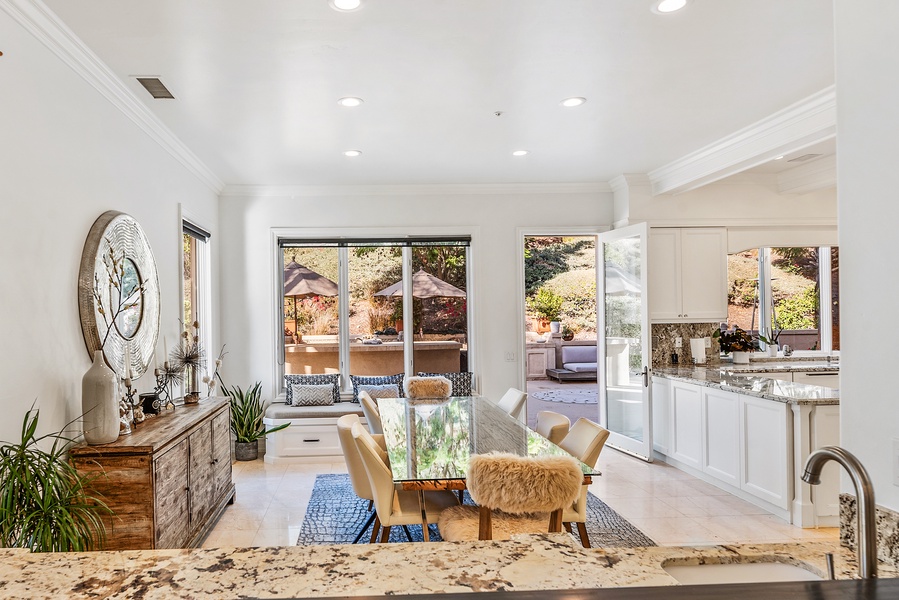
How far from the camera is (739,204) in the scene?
5.80m

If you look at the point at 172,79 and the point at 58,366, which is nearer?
the point at 58,366

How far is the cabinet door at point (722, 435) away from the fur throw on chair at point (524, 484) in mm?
2543

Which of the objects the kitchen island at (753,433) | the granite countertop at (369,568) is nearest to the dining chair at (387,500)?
the granite countertop at (369,568)

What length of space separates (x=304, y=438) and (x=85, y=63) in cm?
365

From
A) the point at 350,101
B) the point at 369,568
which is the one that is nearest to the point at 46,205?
the point at 350,101

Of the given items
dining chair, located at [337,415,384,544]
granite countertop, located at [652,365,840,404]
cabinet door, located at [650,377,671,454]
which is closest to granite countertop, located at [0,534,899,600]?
dining chair, located at [337,415,384,544]

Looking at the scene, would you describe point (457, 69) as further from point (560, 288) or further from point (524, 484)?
point (560, 288)

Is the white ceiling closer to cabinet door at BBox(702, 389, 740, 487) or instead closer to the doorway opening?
cabinet door at BBox(702, 389, 740, 487)

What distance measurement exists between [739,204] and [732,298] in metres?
0.97

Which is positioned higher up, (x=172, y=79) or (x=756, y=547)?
(x=172, y=79)

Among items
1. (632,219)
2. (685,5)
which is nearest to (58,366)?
(685,5)

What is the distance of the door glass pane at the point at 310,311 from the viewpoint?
6.25 metres

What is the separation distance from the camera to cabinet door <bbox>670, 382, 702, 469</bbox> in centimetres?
479

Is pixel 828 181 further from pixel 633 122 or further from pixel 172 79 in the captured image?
pixel 172 79
